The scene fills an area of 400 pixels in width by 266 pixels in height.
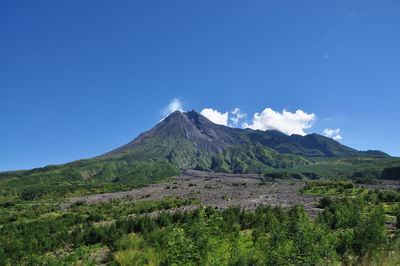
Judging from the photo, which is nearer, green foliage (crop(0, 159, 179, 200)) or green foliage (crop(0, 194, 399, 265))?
green foliage (crop(0, 194, 399, 265))

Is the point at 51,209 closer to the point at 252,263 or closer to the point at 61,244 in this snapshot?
the point at 61,244

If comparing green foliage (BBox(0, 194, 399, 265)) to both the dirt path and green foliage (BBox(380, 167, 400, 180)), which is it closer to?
the dirt path

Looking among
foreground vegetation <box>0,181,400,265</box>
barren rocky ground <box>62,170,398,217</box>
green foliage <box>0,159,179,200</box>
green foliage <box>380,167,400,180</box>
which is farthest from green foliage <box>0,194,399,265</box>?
green foliage <box>380,167,400,180</box>

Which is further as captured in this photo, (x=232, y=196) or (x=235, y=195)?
(x=235, y=195)

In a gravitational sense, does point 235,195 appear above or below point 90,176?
below

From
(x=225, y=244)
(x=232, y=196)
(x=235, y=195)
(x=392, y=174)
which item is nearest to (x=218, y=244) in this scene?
(x=225, y=244)

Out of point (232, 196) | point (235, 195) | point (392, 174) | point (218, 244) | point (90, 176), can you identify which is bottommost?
point (392, 174)

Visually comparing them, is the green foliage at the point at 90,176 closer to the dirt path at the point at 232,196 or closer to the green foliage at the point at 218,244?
the dirt path at the point at 232,196

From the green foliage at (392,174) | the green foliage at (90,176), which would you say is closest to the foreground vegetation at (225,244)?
the green foliage at (90,176)

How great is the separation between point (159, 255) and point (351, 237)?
11769 mm

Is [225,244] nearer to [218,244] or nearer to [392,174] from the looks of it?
[218,244]

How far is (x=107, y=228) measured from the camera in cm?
2020

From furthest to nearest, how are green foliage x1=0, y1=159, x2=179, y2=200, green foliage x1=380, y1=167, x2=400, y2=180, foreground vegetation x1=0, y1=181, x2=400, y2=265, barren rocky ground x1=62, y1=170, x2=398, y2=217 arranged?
green foliage x1=0, y1=159, x2=179, y2=200 → green foliage x1=380, y1=167, x2=400, y2=180 → barren rocky ground x1=62, y1=170, x2=398, y2=217 → foreground vegetation x1=0, y1=181, x2=400, y2=265

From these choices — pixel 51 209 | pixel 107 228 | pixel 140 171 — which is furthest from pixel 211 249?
pixel 140 171
